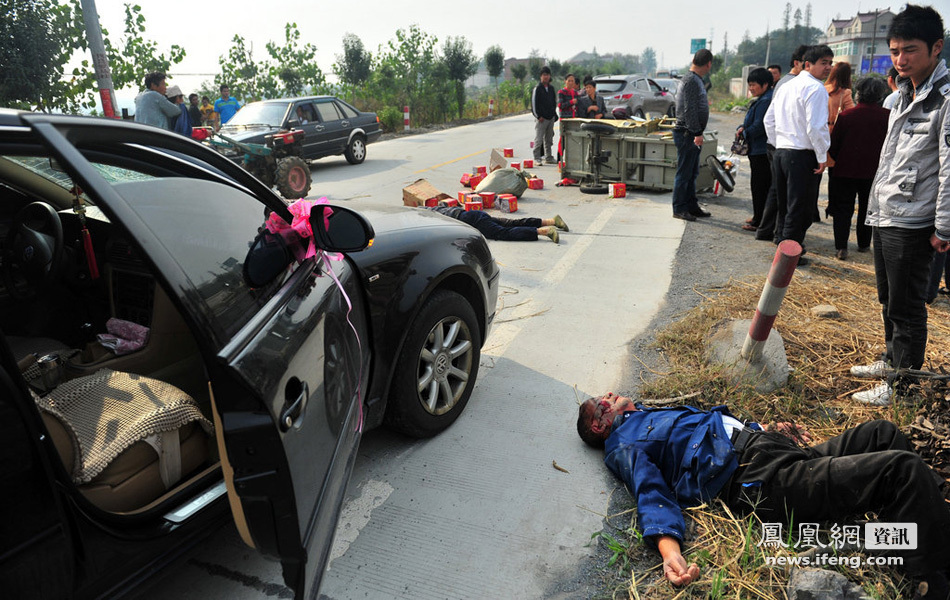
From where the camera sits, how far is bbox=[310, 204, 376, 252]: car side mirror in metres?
2.27

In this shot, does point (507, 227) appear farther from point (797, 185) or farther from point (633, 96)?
point (633, 96)

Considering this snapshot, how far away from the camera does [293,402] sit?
5.64 feet

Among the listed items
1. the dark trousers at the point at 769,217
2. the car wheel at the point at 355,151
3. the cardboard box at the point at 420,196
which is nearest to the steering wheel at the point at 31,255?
the cardboard box at the point at 420,196

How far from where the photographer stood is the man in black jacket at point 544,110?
1275 centimetres

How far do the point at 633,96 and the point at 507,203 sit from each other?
14005mm

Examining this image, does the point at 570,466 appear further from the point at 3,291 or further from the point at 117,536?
the point at 3,291

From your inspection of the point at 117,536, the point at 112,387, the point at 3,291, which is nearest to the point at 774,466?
the point at 117,536

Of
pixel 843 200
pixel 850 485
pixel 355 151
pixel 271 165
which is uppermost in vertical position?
pixel 271 165

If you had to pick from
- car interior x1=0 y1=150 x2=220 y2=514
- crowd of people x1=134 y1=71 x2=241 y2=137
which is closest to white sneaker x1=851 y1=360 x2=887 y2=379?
car interior x1=0 y1=150 x2=220 y2=514

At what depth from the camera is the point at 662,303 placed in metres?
5.36

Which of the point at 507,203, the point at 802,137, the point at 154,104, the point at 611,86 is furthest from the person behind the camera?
the point at 611,86

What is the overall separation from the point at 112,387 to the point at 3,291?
105cm

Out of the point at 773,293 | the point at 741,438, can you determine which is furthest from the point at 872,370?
the point at 741,438

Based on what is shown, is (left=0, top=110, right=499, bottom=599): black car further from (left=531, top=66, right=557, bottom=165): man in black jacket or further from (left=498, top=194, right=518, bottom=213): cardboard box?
(left=531, top=66, right=557, bottom=165): man in black jacket
